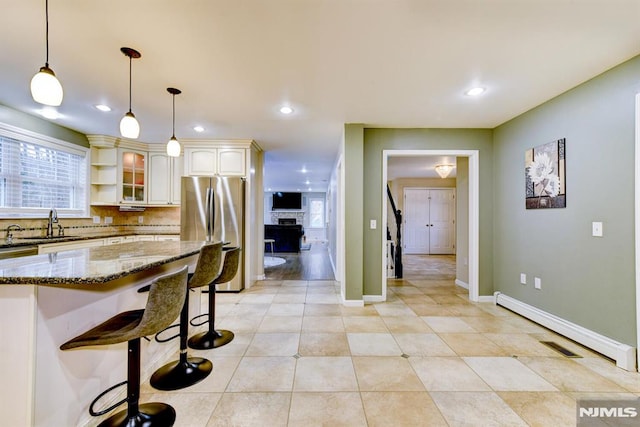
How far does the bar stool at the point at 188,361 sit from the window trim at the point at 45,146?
113 inches

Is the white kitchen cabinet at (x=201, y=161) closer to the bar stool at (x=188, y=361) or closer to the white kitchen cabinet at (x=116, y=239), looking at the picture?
the white kitchen cabinet at (x=116, y=239)

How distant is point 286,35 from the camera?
189 centimetres

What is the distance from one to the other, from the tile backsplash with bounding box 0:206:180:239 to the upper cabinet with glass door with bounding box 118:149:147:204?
0.41 meters

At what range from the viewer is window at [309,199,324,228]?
43.9 ft

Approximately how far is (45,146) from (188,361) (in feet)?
12.3

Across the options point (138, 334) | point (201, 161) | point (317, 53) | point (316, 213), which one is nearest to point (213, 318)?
point (138, 334)

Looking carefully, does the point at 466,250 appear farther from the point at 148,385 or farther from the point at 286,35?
the point at 148,385

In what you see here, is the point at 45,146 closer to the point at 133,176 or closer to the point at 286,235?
the point at 133,176

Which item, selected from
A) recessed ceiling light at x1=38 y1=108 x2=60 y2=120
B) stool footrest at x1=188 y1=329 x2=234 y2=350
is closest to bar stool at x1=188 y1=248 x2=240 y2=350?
stool footrest at x1=188 y1=329 x2=234 y2=350

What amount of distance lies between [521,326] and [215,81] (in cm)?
404

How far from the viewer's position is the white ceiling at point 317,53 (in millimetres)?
1661

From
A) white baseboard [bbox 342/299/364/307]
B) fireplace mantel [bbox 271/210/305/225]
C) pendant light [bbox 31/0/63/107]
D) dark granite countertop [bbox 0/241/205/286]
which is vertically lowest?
white baseboard [bbox 342/299/364/307]

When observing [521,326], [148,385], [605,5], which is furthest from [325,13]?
[521,326]

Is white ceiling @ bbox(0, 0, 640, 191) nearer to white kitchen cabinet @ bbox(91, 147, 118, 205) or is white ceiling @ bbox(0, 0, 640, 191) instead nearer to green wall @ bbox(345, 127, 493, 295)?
green wall @ bbox(345, 127, 493, 295)
